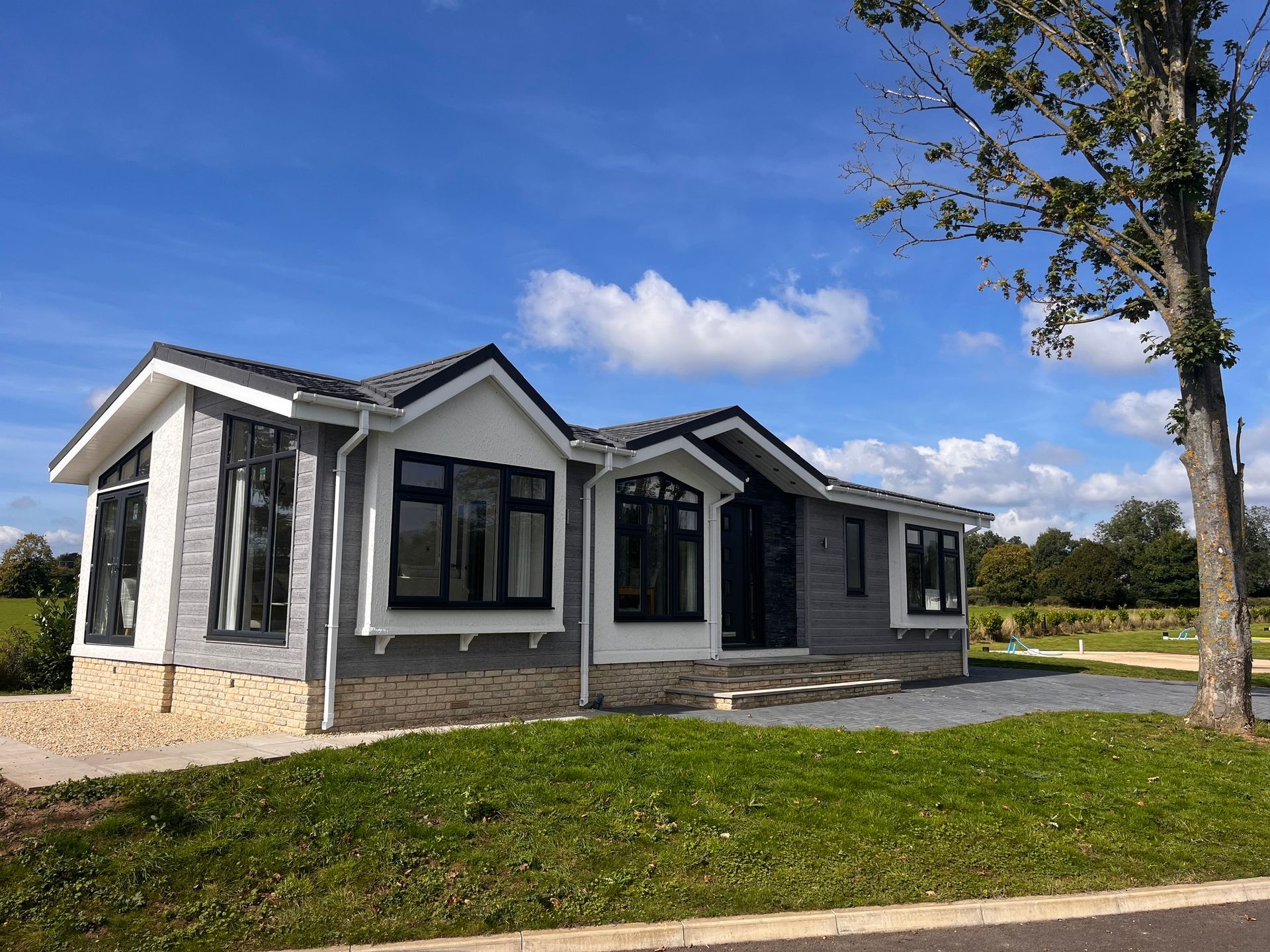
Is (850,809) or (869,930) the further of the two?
(850,809)

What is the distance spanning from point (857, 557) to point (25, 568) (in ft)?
139

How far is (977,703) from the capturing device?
1454cm

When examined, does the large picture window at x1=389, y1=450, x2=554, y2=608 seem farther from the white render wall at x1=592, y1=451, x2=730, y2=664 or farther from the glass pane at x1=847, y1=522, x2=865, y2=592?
the glass pane at x1=847, y1=522, x2=865, y2=592

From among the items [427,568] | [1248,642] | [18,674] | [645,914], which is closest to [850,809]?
[645,914]

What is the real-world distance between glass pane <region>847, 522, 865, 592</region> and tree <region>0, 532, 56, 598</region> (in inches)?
1585

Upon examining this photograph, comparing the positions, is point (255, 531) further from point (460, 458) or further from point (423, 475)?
point (460, 458)

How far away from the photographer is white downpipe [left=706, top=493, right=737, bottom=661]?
1528 centimetres

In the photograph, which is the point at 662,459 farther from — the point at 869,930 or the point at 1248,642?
the point at 869,930

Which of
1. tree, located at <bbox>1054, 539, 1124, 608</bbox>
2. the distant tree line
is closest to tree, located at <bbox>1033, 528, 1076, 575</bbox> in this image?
the distant tree line

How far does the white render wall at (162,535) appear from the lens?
1276 centimetres

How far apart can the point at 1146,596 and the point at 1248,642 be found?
68.1 metres

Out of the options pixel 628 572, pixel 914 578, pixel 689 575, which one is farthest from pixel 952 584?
pixel 628 572

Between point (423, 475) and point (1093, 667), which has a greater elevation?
point (423, 475)

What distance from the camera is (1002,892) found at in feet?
20.6
